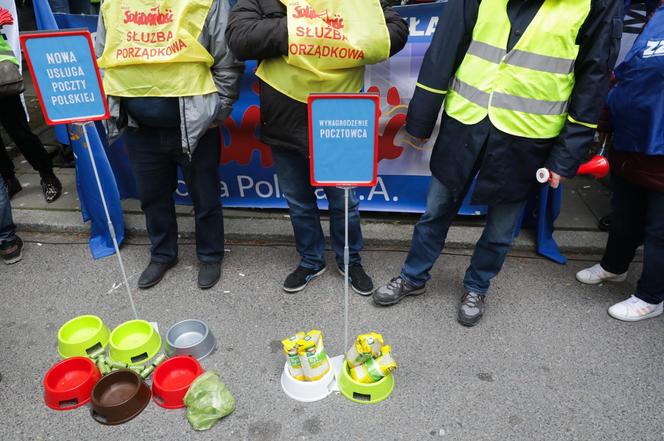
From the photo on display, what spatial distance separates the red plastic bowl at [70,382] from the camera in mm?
2342

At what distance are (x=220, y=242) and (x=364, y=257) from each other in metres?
1.02

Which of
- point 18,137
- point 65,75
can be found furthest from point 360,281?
point 18,137

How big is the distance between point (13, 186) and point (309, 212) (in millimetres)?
2902

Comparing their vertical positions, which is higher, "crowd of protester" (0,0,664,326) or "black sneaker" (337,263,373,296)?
"crowd of protester" (0,0,664,326)

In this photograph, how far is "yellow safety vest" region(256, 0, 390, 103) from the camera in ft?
7.60

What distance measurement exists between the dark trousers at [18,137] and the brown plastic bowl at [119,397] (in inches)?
95.0

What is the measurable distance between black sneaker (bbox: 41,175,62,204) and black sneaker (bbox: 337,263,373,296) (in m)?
2.70

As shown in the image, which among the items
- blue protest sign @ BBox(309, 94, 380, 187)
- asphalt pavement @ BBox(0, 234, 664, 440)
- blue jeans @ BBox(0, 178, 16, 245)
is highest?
blue protest sign @ BBox(309, 94, 380, 187)

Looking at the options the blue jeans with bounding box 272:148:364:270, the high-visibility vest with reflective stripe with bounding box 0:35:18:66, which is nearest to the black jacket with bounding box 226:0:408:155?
the blue jeans with bounding box 272:148:364:270

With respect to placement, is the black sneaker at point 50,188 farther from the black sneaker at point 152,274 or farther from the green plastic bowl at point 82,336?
the green plastic bowl at point 82,336

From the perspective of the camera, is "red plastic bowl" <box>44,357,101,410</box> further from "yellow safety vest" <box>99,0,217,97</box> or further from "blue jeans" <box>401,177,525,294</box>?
"blue jeans" <box>401,177,525,294</box>

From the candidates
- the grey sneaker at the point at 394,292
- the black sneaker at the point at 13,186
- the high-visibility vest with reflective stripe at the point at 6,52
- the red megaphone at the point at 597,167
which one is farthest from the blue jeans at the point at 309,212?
the black sneaker at the point at 13,186

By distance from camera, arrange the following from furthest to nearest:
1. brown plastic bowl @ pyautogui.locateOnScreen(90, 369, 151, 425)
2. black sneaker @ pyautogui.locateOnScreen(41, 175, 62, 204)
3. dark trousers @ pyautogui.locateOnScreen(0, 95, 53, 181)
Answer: black sneaker @ pyautogui.locateOnScreen(41, 175, 62, 204), dark trousers @ pyautogui.locateOnScreen(0, 95, 53, 181), brown plastic bowl @ pyautogui.locateOnScreen(90, 369, 151, 425)

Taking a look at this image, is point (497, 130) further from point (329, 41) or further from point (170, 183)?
point (170, 183)
